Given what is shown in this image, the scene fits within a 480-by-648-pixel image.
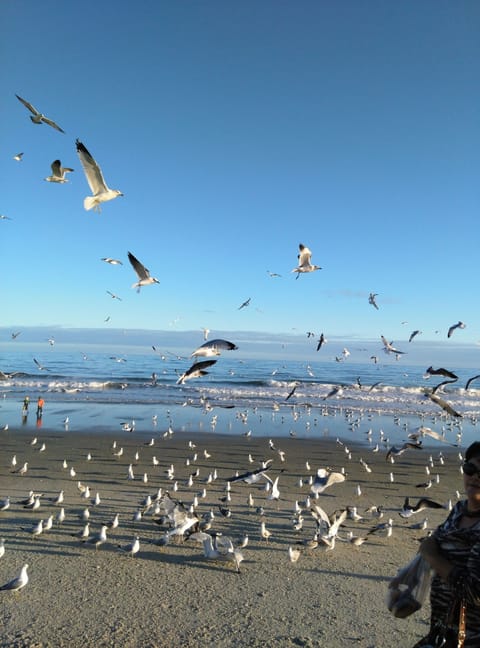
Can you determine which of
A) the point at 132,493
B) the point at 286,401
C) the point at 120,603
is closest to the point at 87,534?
the point at 120,603

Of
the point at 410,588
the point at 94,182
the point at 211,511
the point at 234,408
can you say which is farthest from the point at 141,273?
the point at 234,408

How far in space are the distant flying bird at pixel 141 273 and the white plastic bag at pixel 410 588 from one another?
720 cm

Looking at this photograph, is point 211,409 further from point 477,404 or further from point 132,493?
point 477,404

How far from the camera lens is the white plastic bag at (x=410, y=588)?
99.2 inches

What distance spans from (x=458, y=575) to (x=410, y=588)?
304 mm

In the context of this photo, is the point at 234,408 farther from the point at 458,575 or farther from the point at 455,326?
the point at 458,575

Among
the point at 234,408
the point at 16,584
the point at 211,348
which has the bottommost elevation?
the point at 234,408

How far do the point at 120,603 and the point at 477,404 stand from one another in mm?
36808

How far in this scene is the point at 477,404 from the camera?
37.2 metres

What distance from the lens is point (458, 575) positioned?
94.6 inches

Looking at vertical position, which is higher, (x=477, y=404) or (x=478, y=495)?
(x=478, y=495)

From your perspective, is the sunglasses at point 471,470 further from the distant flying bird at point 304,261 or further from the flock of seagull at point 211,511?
the distant flying bird at point 304,261

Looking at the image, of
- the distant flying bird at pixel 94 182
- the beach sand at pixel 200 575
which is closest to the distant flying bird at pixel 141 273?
the distant flying bird at pixel 94 182

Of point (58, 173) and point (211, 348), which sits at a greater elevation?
point (58, 173)
